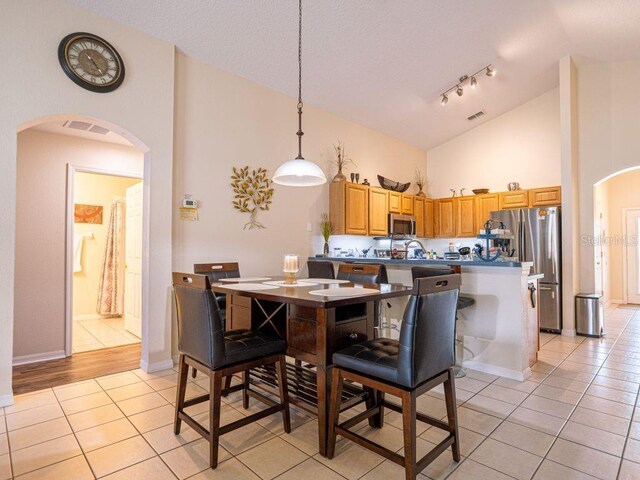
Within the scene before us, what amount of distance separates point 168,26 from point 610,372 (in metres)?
5.28

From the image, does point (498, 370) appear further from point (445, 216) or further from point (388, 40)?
point (445, 216)

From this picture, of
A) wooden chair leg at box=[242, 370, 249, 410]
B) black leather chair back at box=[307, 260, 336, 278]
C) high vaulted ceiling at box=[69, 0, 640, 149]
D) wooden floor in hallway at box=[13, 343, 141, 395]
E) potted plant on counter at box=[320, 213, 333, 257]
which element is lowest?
wooden floor in hallway at box=[13, 343, 141, 395]

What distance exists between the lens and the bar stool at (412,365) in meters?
1.63

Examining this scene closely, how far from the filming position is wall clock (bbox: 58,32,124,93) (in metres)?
2.89

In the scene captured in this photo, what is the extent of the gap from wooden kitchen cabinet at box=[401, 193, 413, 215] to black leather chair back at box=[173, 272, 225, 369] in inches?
186

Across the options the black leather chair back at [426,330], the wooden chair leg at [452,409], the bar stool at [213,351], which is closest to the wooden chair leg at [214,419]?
the bar stool at [213,351]

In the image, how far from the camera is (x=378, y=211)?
559 cm

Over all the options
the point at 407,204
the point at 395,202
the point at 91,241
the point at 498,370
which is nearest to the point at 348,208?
the point at 395,202

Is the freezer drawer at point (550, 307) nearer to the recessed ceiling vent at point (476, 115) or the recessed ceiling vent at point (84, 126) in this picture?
the recessed ceiling vent at point (476, 115)

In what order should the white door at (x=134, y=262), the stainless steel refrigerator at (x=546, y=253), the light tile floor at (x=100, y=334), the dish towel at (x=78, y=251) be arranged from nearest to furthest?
the light tile floor at (x=100, y=334) < the white door at (x=134, y=262) < the stainless steel refrigerator at (x=546, y=253) < the dish towel at (x=78, y=251)

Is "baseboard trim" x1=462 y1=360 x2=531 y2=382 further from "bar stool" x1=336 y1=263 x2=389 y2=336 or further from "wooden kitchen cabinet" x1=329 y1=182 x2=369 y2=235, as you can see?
"wooden kitchen cabinet" x1=329 y1=182 x2=369 y2=235

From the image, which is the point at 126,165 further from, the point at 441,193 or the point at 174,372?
the point at 441,193

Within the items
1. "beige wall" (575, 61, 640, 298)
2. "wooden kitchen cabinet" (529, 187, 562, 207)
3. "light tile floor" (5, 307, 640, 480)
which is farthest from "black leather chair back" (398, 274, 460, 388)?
"wooden kitchen cabinet" (529, 187, 562, 207)

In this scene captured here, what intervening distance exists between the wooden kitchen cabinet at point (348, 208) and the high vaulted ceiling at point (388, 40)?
3.88 feet
